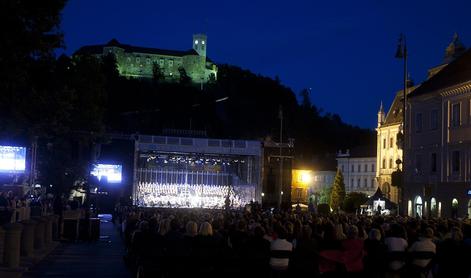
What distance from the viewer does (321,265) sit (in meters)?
11.9

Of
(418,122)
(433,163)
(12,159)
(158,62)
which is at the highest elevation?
(158,62)

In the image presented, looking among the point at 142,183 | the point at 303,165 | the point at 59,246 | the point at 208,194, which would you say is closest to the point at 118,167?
the point at 142,183

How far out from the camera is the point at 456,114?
45.7 m

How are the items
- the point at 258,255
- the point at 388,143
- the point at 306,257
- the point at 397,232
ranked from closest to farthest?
the point at 306,257 → the point at 397,232 → the point at 258,255 → the point at 388,143

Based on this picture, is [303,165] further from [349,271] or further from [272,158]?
[349,271]

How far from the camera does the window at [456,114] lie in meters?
45.2

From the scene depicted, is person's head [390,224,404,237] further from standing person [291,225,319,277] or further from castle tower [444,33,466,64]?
castle tower [444,33,466,64]

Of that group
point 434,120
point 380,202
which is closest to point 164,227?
point 434,120

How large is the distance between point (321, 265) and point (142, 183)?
44.3 m

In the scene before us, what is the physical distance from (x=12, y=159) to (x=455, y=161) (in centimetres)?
2558

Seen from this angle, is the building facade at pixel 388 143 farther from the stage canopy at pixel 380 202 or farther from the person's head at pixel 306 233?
the person's head at pixel 306 233

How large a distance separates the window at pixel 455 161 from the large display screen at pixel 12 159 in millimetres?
24917

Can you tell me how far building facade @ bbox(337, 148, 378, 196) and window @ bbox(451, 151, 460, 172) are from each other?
63236mm

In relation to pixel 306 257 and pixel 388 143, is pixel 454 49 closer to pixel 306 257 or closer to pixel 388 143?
pixel 388 143
